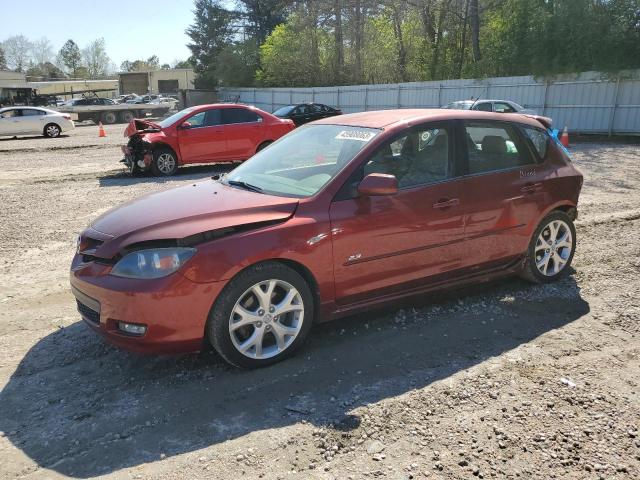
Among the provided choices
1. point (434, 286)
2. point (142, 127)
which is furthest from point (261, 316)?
point (142, 127)

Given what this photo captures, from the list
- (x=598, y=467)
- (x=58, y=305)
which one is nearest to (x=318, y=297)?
(x=598, y=467)

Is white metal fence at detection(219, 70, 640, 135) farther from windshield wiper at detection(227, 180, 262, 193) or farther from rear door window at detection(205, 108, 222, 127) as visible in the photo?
windshield wiper at detection(227, 180, 262, 193)

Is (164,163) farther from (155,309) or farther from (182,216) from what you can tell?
(155,309)

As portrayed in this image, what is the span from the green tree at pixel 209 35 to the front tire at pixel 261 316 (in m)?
58.4

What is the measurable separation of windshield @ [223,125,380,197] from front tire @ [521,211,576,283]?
199cm

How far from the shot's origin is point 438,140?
453cm

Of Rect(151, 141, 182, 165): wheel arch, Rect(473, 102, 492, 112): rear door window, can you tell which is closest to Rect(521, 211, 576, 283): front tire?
Rect(151, 141, 182, 165): wheel arch

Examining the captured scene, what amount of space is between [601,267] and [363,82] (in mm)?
34179

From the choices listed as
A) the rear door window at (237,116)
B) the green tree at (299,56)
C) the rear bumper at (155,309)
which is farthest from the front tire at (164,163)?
the green tree at (299,56)

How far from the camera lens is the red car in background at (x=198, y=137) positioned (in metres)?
12.8

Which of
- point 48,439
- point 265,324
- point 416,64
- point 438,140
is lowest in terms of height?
point 48,439

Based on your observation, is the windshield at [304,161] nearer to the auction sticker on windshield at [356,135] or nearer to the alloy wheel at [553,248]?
the auction sticker on windshield at [356,135]

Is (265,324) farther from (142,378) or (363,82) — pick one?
(363,82)

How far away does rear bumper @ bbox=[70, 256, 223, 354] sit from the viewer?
11.1ft
